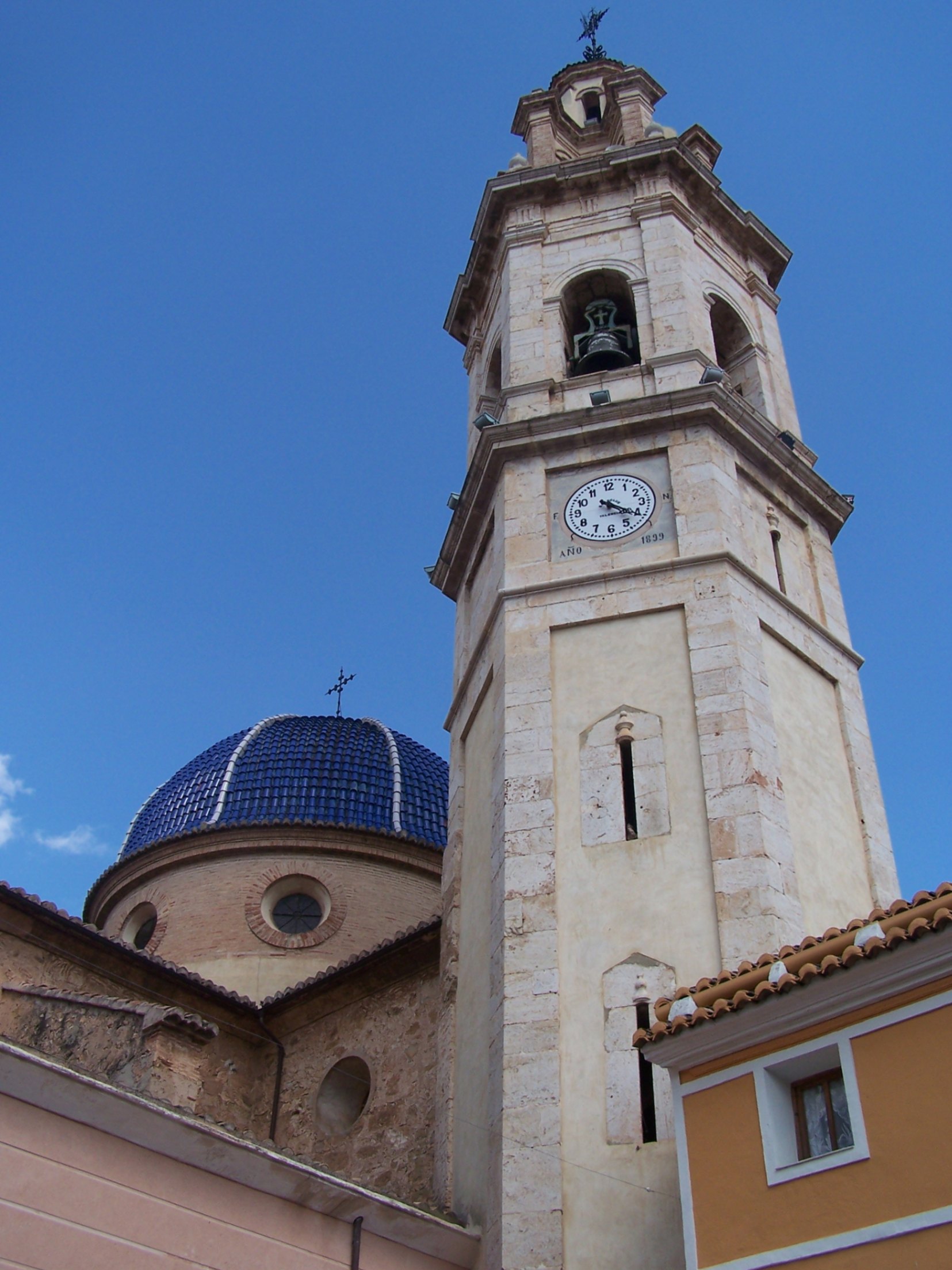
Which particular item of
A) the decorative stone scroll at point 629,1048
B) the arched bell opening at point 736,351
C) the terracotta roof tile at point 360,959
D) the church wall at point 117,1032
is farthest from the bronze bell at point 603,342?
the church wall at point 117,1032

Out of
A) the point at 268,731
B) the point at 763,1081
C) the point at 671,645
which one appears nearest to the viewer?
the point at 763,1081

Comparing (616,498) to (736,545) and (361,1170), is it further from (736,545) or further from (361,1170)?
(361,1170)

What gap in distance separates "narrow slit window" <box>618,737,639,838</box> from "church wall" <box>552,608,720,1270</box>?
0.59 feet

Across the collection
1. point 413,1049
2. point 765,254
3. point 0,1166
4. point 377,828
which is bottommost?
point 0,1166

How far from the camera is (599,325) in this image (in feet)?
62.6

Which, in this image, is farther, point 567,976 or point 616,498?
point 616,498

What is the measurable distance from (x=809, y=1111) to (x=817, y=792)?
5396 millimetres

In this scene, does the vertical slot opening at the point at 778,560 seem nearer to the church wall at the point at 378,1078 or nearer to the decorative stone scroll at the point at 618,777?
the decorative stone scroll at the point at 618,777

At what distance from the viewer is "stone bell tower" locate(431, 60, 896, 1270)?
39.0 ft

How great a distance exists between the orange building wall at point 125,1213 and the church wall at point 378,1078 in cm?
262

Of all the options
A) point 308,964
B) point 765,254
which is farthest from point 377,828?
point 765,254

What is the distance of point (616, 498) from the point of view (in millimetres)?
16234

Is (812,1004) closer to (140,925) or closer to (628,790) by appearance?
(628,790)

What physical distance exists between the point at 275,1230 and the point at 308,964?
1043cm
